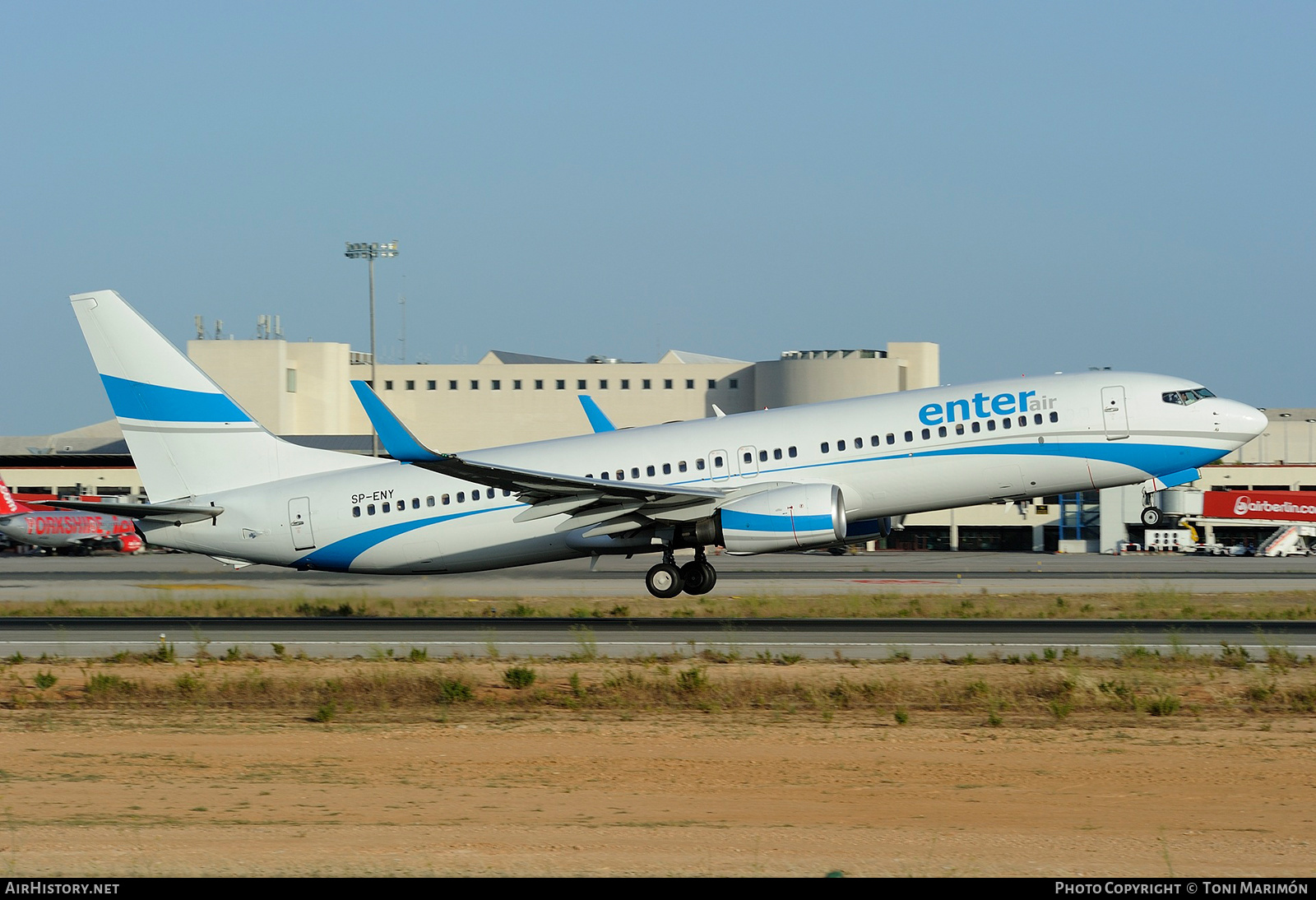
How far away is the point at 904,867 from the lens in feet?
31.2

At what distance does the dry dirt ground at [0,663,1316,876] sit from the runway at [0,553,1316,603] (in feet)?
56.3

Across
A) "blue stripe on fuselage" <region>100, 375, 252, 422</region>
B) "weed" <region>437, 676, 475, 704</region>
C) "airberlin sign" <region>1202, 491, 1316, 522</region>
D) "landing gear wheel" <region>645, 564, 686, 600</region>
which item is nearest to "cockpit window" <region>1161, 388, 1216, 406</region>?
"landing gear wheel" <region>645, 564, 686, 600</region>

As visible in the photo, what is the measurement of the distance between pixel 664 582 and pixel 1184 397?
12.7m

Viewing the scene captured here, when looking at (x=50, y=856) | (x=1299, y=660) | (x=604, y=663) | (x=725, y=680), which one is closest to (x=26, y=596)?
(x=604, y=663)

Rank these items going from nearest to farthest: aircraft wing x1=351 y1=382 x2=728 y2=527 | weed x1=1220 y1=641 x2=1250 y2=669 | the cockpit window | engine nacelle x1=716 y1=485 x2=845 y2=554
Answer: weed x1=1220 y1=641 x2=1250 y2=669 < aircraft wing x1=351 y1=382 x2=728 y2=527 < engine nacelle x1=716 y1=485 x2=845 y2=554 < the cockpit window

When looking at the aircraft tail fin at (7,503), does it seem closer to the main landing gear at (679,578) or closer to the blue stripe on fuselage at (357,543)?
the blue stripe on fuselage at (357,543)

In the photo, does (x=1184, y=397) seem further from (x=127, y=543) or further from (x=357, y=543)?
(x=127, y=543)

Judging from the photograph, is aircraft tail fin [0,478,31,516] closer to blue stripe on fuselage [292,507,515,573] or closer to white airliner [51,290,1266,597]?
white airliner [51,290,1266,597]

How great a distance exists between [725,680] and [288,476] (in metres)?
16.2

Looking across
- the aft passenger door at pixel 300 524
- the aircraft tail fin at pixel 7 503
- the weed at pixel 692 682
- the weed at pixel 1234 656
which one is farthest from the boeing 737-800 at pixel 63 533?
the weed at pixel 1234 656

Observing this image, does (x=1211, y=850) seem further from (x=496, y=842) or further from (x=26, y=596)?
(x=26, y=596)

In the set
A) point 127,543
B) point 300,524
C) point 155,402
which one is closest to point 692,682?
point 300,524

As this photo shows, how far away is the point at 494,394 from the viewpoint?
101 metres

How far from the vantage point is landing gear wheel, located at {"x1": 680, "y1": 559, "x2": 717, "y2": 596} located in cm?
3023
